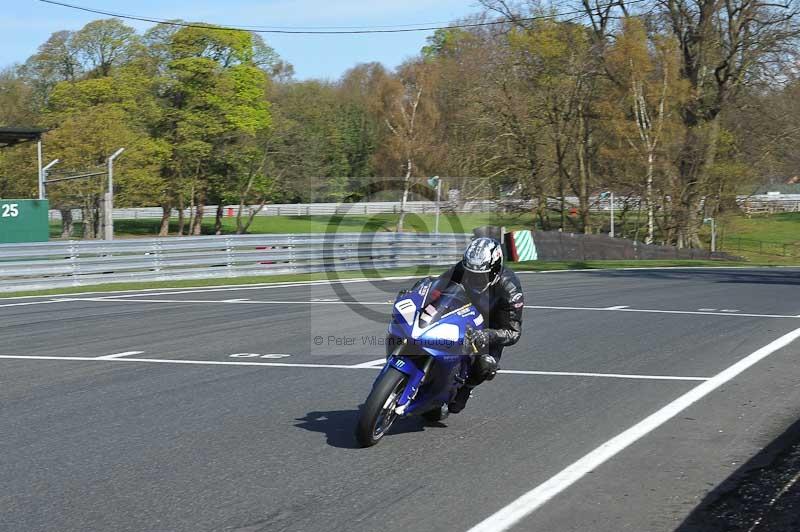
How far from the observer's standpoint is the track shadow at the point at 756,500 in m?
5.08

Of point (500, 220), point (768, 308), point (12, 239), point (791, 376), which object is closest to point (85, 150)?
point (500, 220)

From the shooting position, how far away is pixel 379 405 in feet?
21.6

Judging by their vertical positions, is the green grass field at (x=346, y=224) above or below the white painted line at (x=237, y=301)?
above

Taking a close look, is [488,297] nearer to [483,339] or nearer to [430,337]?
[483,339]

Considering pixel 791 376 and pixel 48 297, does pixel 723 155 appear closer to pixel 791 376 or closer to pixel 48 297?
pixel 48 297

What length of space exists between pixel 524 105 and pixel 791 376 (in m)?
33.3

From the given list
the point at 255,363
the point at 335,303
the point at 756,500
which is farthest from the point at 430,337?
the point at 335,303

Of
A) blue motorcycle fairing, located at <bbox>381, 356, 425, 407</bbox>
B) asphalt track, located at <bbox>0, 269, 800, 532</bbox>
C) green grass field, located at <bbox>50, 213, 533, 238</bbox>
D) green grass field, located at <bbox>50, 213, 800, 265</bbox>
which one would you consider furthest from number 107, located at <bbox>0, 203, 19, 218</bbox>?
blue motorcycle fairing, located at <bbox>381, 356, 425, 407</bbox>

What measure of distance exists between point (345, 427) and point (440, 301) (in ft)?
4.57

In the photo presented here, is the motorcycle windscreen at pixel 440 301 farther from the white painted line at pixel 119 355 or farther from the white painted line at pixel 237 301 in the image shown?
the white painted line at pixel 237 301

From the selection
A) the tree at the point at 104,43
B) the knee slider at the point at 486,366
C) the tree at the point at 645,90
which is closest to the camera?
the knee slider at the point at 486,366

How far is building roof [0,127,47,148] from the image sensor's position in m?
29.9

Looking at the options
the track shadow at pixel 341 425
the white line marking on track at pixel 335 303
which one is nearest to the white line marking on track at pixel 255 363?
the track shadow at pixel 341 425

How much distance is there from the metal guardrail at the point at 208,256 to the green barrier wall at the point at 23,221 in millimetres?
2484
